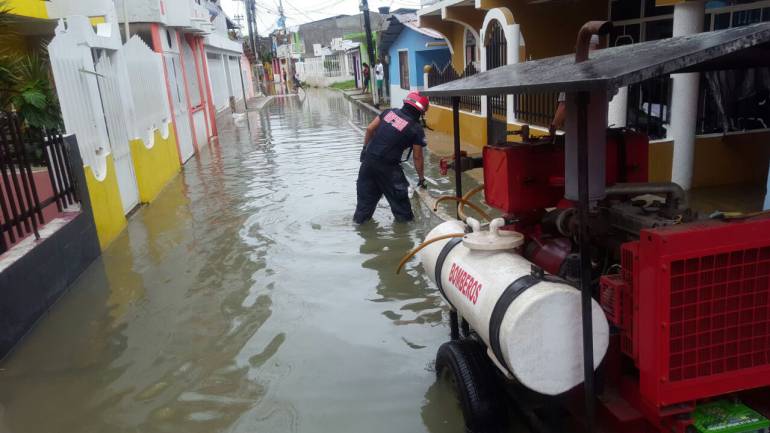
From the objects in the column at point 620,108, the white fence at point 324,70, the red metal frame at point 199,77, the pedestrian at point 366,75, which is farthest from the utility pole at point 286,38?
the column at point 620,108

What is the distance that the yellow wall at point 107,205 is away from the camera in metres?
6.80

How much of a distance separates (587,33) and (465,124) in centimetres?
1068

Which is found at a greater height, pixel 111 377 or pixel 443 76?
pixel 443 76

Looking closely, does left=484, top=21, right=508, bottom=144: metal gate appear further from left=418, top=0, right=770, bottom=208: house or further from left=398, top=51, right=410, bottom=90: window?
left=398, top=51, right=410, bottom=90: window

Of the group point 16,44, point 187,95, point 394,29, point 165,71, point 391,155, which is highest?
point 394,29

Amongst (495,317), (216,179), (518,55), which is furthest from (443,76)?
(495,317)

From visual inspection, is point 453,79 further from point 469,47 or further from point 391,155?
point 391,155

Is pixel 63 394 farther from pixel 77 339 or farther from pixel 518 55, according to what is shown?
pixel 518 55

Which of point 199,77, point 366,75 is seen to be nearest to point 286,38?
point 366,75

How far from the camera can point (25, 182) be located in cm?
538

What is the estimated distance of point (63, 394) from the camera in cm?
387

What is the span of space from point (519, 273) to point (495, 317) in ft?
0.87

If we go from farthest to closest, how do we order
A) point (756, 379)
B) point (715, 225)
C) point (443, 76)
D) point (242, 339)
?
point (443, 76) → point (242, 339) → point (756, 379) → point (715, 225)

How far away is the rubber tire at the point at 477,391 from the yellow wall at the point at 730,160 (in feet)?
16.8
